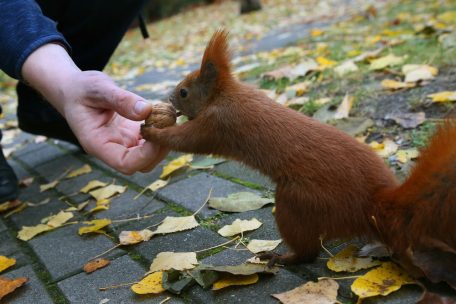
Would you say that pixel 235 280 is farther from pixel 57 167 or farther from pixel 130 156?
pixel 57 167

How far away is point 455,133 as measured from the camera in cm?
129

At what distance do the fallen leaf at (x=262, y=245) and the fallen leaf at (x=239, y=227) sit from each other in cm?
8

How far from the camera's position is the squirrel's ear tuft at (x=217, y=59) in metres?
1.84

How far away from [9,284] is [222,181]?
100 cm

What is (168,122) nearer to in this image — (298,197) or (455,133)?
(298,197)

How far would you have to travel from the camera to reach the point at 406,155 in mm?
2105

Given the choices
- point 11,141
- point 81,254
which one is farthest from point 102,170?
point 11,141

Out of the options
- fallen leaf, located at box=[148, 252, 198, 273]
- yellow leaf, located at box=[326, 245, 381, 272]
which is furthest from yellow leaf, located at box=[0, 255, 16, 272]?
yellow leaf, located at box=[326, 245, 381, 272]

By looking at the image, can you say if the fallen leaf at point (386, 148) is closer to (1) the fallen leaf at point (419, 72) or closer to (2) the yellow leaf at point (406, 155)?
(2) the yellow leaf at point (406, 155)

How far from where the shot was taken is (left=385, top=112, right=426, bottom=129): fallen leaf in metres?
2.38

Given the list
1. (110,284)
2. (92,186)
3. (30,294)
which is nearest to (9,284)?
(30,294)

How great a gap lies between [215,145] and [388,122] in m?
1.14

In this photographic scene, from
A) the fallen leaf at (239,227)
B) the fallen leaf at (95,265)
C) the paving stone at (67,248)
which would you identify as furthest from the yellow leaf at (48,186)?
the fallen leaf at (239,227)

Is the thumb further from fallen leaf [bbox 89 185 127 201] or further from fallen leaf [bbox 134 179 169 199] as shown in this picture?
fallen leaf [bbox 89 185 127 201]
